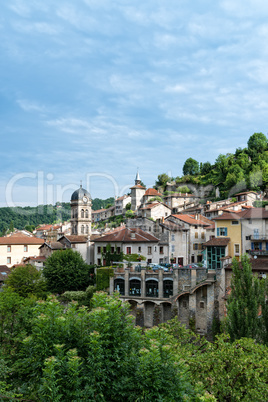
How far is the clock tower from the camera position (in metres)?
70.1

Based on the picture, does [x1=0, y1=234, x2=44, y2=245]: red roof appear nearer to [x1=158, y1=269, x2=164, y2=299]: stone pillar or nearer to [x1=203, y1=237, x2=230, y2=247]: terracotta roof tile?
[x1=158, y1=269, x2=164, y2=299]: stone pillar

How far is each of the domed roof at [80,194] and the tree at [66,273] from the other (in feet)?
71.3

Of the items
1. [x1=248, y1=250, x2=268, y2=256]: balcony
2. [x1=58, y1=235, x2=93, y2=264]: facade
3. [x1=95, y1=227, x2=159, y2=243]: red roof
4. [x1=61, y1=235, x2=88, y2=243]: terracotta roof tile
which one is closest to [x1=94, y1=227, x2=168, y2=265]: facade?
[x1=95, y1=227, x2=159, y2=243]: red roof

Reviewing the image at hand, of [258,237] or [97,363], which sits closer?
[97,363]

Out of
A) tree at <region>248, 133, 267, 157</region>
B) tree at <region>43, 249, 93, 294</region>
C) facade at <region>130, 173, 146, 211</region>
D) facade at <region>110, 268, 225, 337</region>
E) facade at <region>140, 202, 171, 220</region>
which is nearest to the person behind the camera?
facade at <region>110, 268, 225, 337</region>

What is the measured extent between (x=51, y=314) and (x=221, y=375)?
26.6 ft

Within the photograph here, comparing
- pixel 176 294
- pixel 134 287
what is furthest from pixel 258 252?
pixel 134 287

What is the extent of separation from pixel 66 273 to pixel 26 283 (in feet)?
18.6

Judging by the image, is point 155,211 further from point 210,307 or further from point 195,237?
point 210,307

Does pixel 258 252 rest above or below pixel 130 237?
below

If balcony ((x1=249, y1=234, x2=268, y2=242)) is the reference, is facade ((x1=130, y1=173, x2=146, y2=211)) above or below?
above

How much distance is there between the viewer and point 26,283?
45.7 m

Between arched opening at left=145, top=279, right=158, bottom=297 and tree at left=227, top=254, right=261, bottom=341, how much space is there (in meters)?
14.3

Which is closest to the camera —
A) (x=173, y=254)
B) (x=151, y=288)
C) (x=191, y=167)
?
(x=151, y=288)
